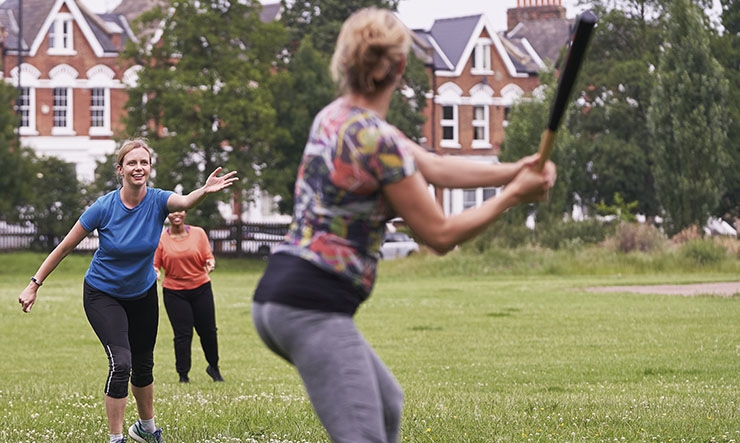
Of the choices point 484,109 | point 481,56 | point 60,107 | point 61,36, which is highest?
point 481,56

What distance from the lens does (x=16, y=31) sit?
6038cm

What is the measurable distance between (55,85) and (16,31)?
319cm

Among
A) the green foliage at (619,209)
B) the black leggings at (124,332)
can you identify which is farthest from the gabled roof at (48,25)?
the black leggings at (124,332)

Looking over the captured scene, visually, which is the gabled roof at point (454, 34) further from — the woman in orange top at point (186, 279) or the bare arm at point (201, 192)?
the bare arm at point (201, 192)

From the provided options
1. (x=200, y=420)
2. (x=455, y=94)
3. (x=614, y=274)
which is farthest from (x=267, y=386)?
(x=455, y=94)

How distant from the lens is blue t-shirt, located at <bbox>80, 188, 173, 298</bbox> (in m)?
8.22

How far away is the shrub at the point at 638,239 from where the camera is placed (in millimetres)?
39844

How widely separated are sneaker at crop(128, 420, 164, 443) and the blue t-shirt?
90 centimetres

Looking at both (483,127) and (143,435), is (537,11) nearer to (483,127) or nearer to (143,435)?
(483,127)

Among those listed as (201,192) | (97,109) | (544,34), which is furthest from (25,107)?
(201,192)

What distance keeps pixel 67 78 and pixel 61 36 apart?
191 cm

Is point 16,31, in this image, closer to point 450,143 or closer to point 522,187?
point 450,143

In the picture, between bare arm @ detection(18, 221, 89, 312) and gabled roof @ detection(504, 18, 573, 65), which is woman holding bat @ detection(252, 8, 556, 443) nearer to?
bare arm @ detection(18, 221, 89, 312)

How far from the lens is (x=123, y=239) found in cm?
822
